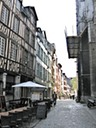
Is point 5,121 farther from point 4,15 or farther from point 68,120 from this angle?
point 4,15

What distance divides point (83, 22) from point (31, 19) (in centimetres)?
963

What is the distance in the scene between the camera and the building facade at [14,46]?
1742 cm

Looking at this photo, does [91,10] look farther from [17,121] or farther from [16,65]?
[17,121]

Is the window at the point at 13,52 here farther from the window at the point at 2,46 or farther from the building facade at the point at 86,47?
the building facade at the point at 86,47

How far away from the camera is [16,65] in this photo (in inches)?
789

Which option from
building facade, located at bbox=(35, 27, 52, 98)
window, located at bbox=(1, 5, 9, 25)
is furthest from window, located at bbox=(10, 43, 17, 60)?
building facade, located at bbox=(35, 27, 52, 98)

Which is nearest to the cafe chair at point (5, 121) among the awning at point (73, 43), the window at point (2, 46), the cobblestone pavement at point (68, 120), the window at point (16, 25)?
the cobblestone pavement at point (68, 120)

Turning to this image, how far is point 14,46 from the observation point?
19.9m

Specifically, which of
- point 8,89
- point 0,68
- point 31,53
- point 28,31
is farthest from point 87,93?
point 0,68

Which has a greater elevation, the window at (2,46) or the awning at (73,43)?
the awning at (73,43)

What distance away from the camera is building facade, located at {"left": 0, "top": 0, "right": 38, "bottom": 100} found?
17422 millimetres

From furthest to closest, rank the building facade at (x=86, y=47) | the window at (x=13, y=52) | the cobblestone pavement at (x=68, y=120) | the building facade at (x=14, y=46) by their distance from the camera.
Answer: the building facade at (x=86, y=47), the window at (x=13, y=52), the building facade at (x=14, y=46), the cobblestone pavement at (x=68, y=120)

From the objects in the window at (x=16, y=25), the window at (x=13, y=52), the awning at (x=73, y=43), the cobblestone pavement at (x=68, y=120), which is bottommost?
the cobblestone pavement at (x=68, y=120)

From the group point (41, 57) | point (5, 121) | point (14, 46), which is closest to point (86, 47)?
point (41, 57)
